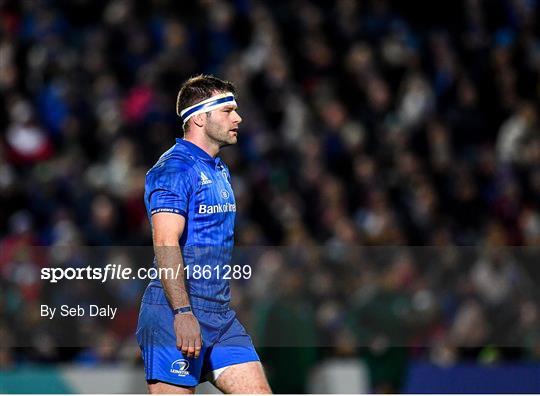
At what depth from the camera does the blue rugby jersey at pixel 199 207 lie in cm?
590

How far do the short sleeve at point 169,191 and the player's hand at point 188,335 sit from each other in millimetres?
474

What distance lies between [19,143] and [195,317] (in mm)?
7515

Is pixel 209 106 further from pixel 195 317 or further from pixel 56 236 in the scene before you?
pixel 56 236

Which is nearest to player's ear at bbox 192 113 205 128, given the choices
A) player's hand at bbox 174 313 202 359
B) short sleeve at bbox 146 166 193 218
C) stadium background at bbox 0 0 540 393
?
short sleeve at bbox 146 166 193 218

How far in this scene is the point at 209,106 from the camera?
243 inches

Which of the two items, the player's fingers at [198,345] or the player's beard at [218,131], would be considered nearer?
the player's fingers at [198,345]

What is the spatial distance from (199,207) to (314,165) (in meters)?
6.40

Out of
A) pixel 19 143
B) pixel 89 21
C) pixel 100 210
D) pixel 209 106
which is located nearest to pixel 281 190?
pixel 100 210

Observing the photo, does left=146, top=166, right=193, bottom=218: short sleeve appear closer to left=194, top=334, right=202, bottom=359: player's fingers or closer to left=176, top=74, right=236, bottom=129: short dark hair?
left=176, top=74, right=236, bottom=129: short dark hair

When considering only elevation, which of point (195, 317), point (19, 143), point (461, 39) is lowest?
point (195, 317)

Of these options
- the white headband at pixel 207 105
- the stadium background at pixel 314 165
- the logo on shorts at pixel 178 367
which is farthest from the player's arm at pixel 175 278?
the stadium background at pixel 314 165

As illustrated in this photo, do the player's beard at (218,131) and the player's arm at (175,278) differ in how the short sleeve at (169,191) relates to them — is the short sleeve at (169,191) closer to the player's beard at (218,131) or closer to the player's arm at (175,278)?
the player's arm at (175,278)

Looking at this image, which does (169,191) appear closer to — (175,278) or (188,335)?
(175,278)

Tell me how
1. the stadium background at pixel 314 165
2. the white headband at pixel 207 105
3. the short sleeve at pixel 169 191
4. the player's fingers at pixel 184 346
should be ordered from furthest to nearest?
the stadium background at pixel 314 165, the white headband at pixel 207 105, the short sleeve at pixel 169 191, the player's fingers at pixel 184 346
